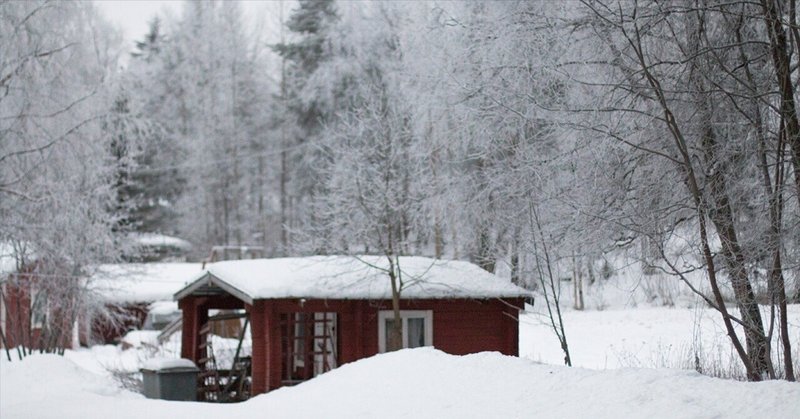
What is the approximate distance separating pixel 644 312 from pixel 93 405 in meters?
15.5

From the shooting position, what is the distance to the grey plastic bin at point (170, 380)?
18.1 metres

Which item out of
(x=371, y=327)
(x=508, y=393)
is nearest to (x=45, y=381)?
(x=371, y=327)

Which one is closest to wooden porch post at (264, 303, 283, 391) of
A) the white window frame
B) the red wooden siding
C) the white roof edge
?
the red wooden siding

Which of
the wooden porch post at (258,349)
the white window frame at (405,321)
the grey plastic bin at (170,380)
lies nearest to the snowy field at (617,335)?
the white window frame at (405,321)

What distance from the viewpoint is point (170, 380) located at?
59.6 ft

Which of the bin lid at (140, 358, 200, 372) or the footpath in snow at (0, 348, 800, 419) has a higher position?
the footpath in snow at (0, 348, 800, 419)

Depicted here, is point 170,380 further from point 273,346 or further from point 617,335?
point 617,335

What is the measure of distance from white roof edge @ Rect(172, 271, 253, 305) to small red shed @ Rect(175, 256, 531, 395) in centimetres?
3

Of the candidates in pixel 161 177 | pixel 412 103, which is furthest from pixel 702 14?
pixel 161 177

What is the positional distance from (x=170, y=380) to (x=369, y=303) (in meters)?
4.02

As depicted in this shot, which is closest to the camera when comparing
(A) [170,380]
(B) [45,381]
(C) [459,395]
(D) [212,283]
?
(C) [459,395]

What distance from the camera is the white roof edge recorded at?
17.8 m

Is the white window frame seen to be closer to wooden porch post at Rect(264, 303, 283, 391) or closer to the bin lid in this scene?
wooden porch post at Rect(264, 303, 283, 391)

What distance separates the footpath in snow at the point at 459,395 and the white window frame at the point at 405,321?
5.59 meters
